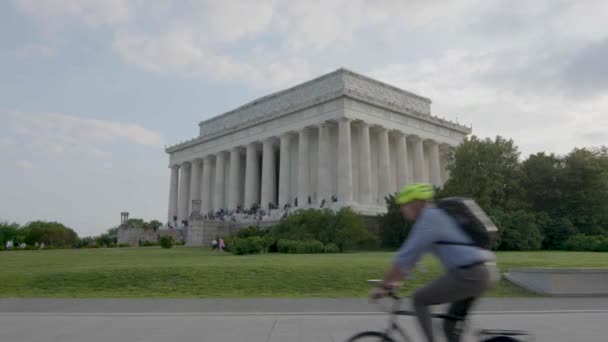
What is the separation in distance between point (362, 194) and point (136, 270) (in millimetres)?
45690

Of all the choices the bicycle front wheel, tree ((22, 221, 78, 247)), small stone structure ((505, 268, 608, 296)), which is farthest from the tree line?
tree ((22, 221, 78, 247))

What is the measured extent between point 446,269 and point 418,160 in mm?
69770

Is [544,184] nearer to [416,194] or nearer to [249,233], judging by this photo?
[249,233]

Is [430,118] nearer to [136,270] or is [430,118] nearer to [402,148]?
[402,148]

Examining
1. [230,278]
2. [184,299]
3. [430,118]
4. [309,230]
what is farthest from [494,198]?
[184,299]

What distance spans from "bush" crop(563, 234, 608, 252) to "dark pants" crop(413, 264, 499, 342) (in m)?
42.3

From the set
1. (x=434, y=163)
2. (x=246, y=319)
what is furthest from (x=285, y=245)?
(x=434, y=163)

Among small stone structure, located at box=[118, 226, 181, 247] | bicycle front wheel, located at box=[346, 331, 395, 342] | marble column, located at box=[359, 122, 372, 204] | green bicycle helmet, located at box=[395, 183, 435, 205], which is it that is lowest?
bicycle front wheel, located at box=[346, 331, 395, 342]

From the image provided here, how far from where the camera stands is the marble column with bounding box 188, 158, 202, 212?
92188 millimetres

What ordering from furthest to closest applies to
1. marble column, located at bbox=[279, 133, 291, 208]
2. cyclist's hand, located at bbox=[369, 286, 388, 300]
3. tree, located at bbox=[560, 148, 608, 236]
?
1. marble column, located at bbox=[279, 133, 291, 208]
2. tree, located at bbox=[560, 148, 608, 236]
3. cyclist's hand, located at bbox=[369, 286, 388, 300]

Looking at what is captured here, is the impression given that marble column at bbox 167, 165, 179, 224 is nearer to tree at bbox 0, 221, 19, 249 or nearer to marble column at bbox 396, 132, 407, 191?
tree at bbox 0, 221, 19, 249

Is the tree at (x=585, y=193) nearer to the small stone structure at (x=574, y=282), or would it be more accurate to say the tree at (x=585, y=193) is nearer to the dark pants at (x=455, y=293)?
the small stone structure at (x=574, y=282)

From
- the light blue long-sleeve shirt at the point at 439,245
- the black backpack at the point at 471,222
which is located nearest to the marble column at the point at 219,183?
the light blue long-sleeve shirt at the point at 439,245

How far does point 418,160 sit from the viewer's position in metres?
73.9
